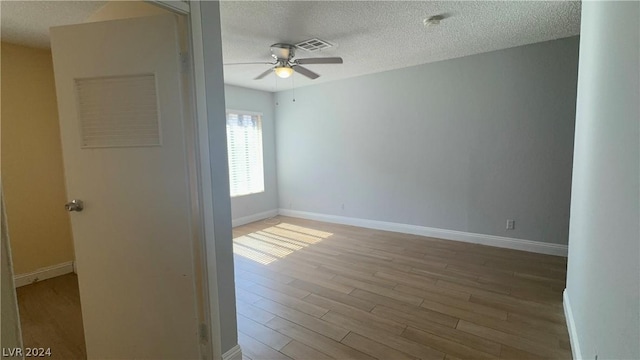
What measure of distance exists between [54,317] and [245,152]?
11.7 ft

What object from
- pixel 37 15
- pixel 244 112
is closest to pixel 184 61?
pixel 37 15

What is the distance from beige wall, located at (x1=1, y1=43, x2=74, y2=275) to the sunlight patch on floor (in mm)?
2054

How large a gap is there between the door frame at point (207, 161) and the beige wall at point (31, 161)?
9.01 feet

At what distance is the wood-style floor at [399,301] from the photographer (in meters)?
1.97

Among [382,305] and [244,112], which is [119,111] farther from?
[244,112]

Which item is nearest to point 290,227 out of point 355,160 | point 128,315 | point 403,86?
point 355,160

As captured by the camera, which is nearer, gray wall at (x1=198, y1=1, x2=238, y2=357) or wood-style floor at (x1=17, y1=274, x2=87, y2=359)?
gray wall at (x1=198, y1=1, x2=238, y2=357)

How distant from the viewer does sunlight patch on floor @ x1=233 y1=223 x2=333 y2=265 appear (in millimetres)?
3795

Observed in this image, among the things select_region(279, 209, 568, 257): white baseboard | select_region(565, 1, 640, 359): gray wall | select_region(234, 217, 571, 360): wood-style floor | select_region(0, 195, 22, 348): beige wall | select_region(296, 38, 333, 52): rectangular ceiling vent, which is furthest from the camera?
select_region(279, 209, 568, 257): white baseboard

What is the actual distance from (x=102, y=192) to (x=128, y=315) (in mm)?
726

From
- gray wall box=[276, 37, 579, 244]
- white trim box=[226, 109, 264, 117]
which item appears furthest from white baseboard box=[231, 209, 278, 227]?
white trim box=[226, 109, 264, 117]

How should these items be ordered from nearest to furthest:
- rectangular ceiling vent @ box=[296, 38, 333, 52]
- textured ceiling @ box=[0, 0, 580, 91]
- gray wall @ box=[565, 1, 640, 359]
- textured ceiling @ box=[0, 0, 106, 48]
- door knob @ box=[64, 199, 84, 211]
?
gray wall @ box=[565, 1, 640, 359] < door knob @ box=[64, 199, 84, 211] < textured ceiling @ box=[0, 0, 106, 48] < textured ceiling @ box=[0, 0, 580, 91] < rectangular ceiling vent @ box=[296, 38, 333, 52]

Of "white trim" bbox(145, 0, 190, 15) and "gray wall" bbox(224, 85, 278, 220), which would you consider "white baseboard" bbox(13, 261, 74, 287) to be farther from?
"white trim" bbox(145, 0, 190, 15)

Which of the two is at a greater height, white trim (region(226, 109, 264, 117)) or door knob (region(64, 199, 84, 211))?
white trim (region(226, 109, 264, 117))
